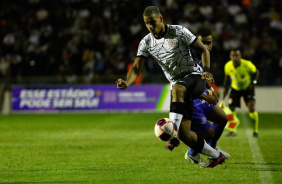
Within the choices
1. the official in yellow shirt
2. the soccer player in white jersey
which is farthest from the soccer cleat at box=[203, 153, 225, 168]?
the official in yellow shirt

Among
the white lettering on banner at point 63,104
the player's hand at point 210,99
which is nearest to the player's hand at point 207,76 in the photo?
the player's hand at point 210,99

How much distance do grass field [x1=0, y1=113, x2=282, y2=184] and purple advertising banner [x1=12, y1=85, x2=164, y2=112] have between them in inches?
194

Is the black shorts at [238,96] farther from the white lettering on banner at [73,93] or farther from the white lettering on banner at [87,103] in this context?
the white lettering on banner at [73,93]

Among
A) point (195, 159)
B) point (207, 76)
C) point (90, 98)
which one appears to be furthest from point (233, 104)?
point (90, 98)

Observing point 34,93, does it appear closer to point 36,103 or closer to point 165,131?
point 36,103

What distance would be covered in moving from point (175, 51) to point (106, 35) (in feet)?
58.8

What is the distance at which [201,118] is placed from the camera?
327 inches

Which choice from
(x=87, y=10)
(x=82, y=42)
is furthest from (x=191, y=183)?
(x=87, y=10)

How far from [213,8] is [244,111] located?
6.00m

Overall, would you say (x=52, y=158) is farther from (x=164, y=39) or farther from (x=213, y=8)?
(x=213, y=8)

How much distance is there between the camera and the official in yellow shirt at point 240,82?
→ 1359 centimetres

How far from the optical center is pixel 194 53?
7.92m

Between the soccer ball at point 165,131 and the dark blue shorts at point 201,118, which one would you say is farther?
the dark blue shorts at point 201,118

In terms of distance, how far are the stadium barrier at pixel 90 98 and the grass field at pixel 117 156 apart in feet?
15.6
